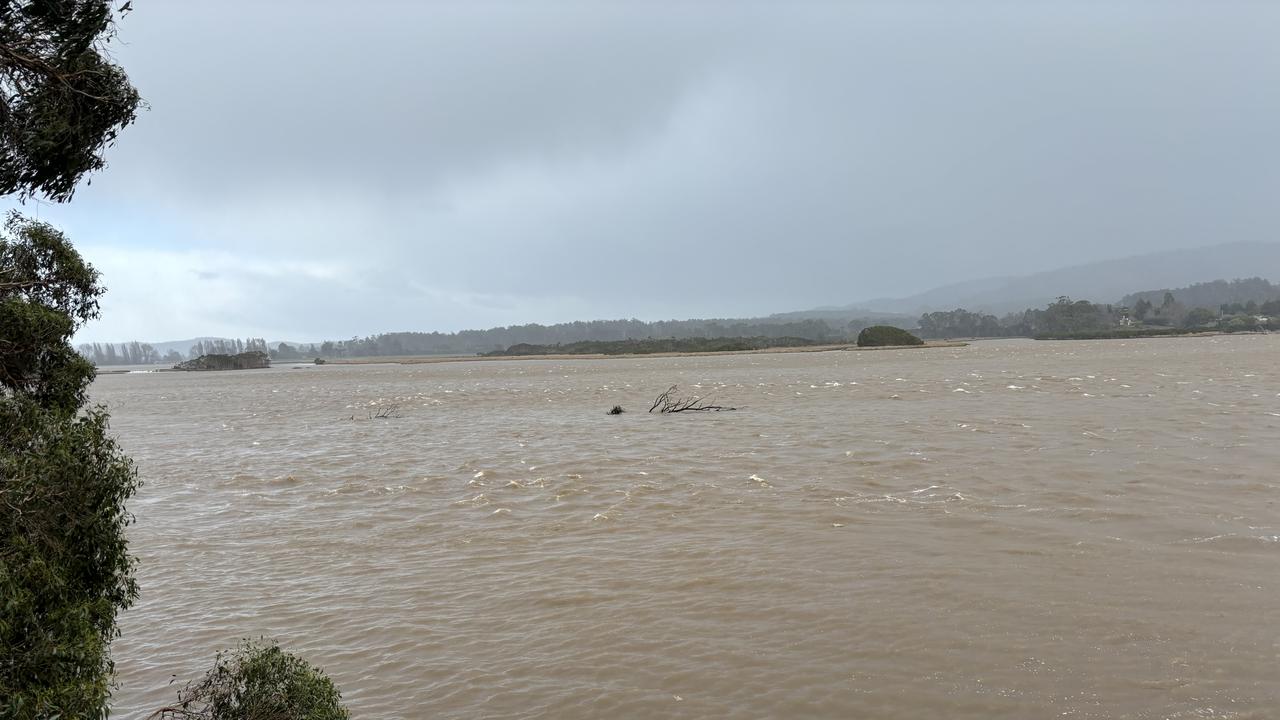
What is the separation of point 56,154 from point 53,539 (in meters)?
2.99

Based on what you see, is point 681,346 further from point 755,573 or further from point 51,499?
point 51,499

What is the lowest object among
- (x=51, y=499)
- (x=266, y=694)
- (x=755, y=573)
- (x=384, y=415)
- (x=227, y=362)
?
(x=755, y=573)

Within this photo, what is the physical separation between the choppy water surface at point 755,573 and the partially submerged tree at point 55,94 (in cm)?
480

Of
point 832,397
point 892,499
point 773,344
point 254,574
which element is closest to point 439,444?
point 254,574

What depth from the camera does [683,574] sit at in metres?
9.45

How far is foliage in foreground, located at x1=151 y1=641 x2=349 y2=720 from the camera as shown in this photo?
17.1 ft

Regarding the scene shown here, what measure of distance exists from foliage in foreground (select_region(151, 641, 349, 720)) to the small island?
599 ft

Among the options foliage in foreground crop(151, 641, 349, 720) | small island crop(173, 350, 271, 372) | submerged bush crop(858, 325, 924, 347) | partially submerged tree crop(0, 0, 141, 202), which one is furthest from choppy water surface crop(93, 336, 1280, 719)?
small island crop(173, 350, 271, 372)

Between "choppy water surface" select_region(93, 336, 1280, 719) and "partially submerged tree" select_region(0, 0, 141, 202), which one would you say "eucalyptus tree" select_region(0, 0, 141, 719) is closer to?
"partially submerged tree" select_region(0, 0, 141, 202)

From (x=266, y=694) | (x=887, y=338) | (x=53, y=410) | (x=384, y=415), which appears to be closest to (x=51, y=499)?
(x=53, y=410)

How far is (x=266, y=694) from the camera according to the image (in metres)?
5.29

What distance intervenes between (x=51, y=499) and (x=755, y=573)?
7344mm

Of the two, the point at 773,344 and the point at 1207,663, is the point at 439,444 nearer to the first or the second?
the point at 1207,663

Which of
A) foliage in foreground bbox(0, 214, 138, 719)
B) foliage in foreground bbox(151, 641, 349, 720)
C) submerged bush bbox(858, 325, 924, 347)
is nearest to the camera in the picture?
foliage in foreground bbox(0, 214, 138, 719)
